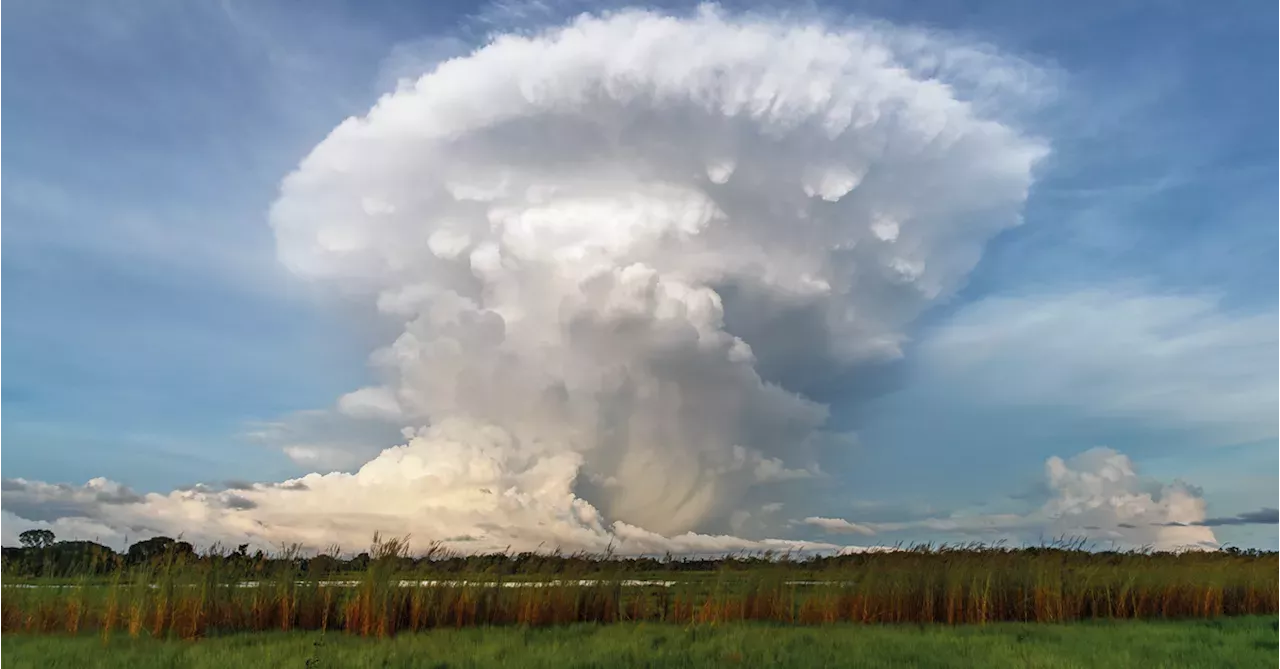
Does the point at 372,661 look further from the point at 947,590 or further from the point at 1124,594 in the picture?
the point at 1124,594

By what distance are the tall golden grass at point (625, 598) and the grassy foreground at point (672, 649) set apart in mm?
1149

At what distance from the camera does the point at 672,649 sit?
47.2 ft

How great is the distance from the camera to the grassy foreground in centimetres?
1338

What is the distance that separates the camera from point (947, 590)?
2172 centimetres

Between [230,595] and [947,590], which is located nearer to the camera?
[230,595]

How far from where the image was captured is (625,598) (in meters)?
22.6

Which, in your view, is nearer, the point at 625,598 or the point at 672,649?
the point at 672,649

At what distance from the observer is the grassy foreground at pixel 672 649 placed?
1338 centimetres

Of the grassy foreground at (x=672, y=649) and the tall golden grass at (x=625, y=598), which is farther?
the tall golden grass at (x=625, y=598)

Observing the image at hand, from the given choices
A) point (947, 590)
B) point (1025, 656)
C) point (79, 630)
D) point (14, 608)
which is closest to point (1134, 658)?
point (1025, 656)

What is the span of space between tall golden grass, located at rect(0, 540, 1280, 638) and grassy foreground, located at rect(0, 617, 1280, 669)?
1149 millimetres

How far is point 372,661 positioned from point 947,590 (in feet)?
49.3

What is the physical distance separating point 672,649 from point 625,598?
27.6 feet

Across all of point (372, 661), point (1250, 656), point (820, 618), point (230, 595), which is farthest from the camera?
point (820, 618)
